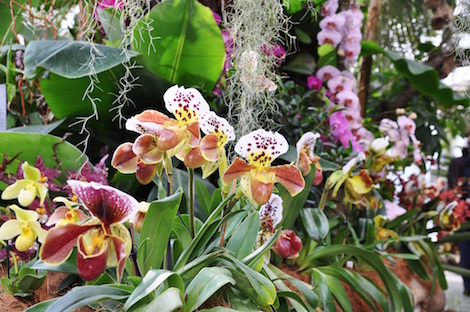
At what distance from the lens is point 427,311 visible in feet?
4.93

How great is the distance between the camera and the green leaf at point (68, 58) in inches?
39.3

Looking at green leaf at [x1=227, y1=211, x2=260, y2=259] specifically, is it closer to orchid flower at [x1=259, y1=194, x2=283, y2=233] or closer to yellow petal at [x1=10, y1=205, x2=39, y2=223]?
orchid flower at [x1=259, y1=194, x2=283, y2=233]

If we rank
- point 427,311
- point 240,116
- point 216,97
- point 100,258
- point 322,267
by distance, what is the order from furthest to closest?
1. point 427,311
2. point 216,97
3. point 322,267
4. point 240,116
5. point 100,258

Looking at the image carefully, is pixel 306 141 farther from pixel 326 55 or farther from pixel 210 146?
pixel 326 55

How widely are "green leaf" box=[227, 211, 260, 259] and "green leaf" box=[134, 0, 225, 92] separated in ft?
1.62

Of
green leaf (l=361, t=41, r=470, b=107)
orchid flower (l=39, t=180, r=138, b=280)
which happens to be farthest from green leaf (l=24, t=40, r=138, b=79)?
green leaf (l=361, t=41, r=470, b=107)

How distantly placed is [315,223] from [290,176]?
41cm

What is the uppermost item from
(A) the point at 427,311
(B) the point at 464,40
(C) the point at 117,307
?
(B) the point at 464,40

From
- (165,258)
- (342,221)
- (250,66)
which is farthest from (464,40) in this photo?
(165,258)

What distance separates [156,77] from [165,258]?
0.55 metres

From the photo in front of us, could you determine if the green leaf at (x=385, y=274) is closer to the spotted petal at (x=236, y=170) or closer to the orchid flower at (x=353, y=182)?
the orchid flower at (x=353, y=182)

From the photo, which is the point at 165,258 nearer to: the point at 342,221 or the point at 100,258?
the point at 100,258

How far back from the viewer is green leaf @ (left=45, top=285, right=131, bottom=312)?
22.8 inches

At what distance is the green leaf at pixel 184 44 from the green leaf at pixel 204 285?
0.60 metres
